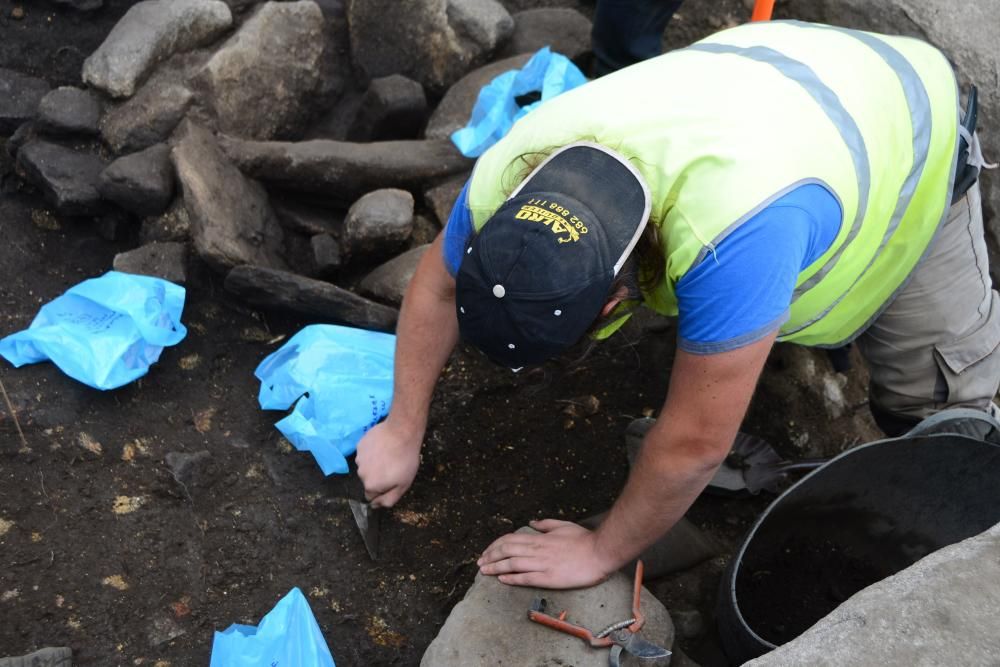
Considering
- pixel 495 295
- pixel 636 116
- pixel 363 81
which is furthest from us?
pixel 363 81

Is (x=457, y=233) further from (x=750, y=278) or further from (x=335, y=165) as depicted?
(x=335, y=165)

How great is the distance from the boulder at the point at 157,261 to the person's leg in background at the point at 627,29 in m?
1.61

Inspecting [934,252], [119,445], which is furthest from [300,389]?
[934,252]

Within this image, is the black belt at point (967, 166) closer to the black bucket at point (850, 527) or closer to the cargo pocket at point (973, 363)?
the cargo pocket at point (973, 363)

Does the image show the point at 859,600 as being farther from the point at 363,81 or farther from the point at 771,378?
the point at 363,81

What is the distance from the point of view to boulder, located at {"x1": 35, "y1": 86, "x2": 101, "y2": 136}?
117 inches

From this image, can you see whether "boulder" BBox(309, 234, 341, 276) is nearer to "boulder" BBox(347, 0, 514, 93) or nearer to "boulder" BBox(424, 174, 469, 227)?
"boulder" BBox(424, 174, 469, 227)

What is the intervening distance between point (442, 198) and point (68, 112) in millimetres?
1233

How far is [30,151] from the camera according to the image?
292 centimetres

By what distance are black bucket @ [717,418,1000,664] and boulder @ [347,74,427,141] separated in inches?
73.9

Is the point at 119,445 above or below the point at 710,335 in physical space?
below

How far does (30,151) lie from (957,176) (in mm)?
2643

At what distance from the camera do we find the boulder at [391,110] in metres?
3.24

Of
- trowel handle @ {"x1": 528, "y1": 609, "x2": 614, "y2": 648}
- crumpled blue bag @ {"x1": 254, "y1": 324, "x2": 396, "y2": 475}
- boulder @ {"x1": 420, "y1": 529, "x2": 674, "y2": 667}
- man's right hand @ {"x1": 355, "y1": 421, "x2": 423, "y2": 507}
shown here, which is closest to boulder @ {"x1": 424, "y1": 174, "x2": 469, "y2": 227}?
crumpled blue bag @ {"x1": 254, "y1": 324, "x2": 396, "y2": 475}
